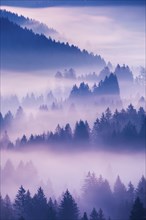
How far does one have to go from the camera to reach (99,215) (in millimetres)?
98625

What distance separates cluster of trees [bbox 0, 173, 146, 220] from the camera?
102 metres

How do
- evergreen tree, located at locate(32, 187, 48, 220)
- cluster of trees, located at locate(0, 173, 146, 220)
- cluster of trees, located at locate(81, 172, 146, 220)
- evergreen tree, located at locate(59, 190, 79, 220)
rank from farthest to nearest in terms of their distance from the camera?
cluster of trees, located at locate(81, 172, 146, 220) → evergreen tree, located at locate(32, 187, 48, 220) → cluster of trees, located at locate(0, 173, 146, 220) → evergreen tree, located at locate(59, 190, 79, 220)

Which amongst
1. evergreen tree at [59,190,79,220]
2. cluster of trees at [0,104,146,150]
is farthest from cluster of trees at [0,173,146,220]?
cluster of trees at [0,104,146,150]

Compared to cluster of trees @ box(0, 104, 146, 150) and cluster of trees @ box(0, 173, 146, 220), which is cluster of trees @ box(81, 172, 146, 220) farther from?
cluster of trees @ box(0, 104, 146, 150)

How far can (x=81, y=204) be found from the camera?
387 feet

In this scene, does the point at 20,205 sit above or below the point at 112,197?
below

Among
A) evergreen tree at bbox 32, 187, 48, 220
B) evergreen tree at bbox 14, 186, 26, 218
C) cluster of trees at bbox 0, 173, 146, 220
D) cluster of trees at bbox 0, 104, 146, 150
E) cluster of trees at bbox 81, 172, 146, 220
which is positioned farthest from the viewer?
cluster of trees at bbox 0, 104, 146, 150

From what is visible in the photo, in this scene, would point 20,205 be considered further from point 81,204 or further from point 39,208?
point 81,204

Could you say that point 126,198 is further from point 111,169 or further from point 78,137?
point 78,137

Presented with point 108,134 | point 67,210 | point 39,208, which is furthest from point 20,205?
point 108,134

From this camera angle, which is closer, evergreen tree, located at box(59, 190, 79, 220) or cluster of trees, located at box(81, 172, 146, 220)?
evergreen tree, located at box(59, 190, 79, 220)

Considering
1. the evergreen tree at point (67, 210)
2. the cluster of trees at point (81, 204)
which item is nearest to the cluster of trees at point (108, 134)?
the cluster of trees at point (81, 204)

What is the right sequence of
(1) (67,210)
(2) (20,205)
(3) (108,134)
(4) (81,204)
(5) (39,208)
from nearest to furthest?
(1) (67,210)
(5) (39,208)
(2) (20,205)
(4) (81,204)
(3) (108,134)

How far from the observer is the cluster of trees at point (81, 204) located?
102 m
